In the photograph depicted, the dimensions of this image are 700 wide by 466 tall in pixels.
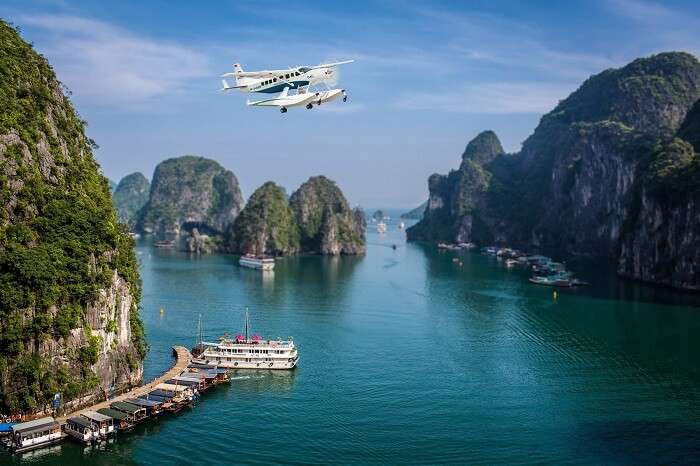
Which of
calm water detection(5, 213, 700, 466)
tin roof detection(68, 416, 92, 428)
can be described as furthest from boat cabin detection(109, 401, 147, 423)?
tin roof detection(68, 416, 92, 428)

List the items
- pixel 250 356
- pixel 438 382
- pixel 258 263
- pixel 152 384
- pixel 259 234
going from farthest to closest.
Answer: pixel 259 234, pixel 258 263, pixel 250 356, pixel 438 382, pixel 152 384

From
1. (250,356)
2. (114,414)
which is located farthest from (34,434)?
(250,356)

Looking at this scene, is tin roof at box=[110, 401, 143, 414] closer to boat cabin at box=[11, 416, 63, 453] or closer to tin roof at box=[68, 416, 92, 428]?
tin roof at box=[68, 416, 92, 428]

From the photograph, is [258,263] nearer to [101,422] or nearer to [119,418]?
[119,418]

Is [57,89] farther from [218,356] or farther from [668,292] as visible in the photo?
[668,292]

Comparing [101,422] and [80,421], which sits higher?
[80,421]

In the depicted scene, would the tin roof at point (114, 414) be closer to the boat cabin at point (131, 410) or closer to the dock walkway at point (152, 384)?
the boat cabin at point (131, 410)

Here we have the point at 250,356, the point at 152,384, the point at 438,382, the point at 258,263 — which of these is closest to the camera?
the point at 152,384
